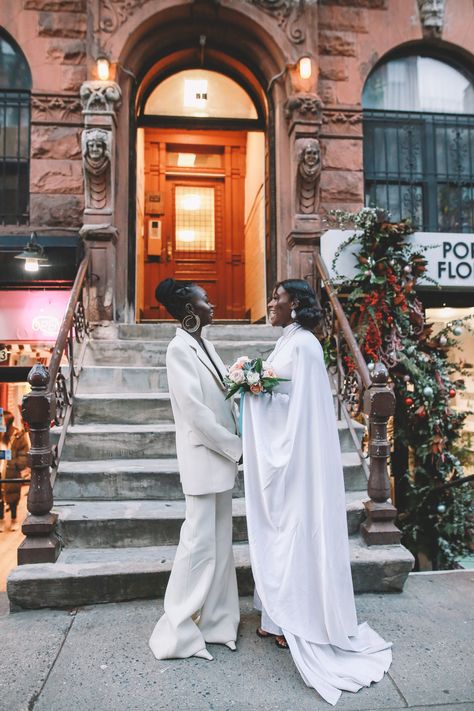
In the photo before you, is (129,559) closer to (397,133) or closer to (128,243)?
(128,243)

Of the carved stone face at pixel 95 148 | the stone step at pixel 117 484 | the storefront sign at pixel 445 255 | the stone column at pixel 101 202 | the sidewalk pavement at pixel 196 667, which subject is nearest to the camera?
the sidewalk pavement at pixel 196 667

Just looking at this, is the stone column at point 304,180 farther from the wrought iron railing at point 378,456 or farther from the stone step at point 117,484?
the stone step at point 117,484

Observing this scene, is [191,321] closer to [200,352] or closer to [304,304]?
[200,352]

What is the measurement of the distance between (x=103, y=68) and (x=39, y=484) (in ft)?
18.7

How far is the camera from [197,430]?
2.94 meters

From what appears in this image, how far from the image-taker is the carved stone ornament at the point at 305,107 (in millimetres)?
7082

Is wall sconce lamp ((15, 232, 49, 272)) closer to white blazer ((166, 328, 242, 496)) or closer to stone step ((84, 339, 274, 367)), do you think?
stone step ((84, 339, 274, 367))

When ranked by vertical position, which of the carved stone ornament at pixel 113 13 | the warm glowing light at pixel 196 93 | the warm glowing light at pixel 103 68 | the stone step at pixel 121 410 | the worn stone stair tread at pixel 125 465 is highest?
the carved stone ornament at pixel 113 13

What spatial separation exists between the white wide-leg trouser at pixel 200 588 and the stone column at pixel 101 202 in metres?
4.40

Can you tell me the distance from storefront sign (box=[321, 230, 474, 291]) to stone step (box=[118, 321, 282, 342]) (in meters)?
1.33

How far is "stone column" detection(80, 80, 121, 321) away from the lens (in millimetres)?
6770

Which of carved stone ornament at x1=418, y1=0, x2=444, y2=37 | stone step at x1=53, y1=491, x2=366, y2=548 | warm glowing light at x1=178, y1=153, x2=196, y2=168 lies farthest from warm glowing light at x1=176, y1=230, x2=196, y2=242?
stone step at x1=53, y1=491, x2=366, y2=548

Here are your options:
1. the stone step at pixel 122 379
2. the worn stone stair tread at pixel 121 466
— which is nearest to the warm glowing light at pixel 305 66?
the stone step at pixel 122 379

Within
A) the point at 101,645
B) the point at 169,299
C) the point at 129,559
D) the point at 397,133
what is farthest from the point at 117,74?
the point at 101,645
